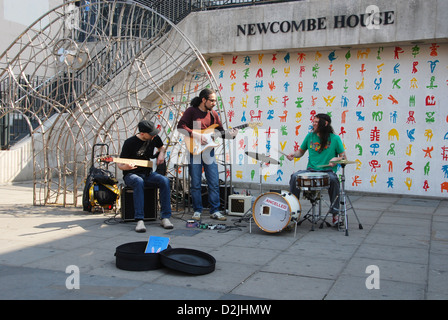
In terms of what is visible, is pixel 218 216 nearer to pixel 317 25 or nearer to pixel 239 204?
pixel 239 204

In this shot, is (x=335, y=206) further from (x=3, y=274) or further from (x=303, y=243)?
(x=3, y=274)

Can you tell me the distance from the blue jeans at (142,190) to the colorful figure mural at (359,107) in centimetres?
369

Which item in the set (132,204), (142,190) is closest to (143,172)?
(142,190)

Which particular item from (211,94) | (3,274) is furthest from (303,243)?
(3,274)

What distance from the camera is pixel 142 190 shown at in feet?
22.9

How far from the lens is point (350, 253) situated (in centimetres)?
551

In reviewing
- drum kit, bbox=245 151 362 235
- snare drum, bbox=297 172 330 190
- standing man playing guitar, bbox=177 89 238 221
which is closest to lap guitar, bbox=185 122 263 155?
standing man playing guitar, bbox=177 89 238 221

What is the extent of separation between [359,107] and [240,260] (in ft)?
21.4

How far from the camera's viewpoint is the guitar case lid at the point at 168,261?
4.58m

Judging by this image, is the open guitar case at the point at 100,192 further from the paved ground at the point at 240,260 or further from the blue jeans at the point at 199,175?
the blue jeans at the point at 199,175

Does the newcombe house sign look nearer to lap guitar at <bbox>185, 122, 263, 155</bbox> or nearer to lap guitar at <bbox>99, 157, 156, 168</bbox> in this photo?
lap guitar at <bbox>185, 122, 263, 155</bbox>

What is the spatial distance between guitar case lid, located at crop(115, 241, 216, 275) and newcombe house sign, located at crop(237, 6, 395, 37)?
724 cm

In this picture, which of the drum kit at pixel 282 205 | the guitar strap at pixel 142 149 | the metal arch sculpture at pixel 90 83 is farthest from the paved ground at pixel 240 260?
the metal arch sculpture at pixel 90 83
